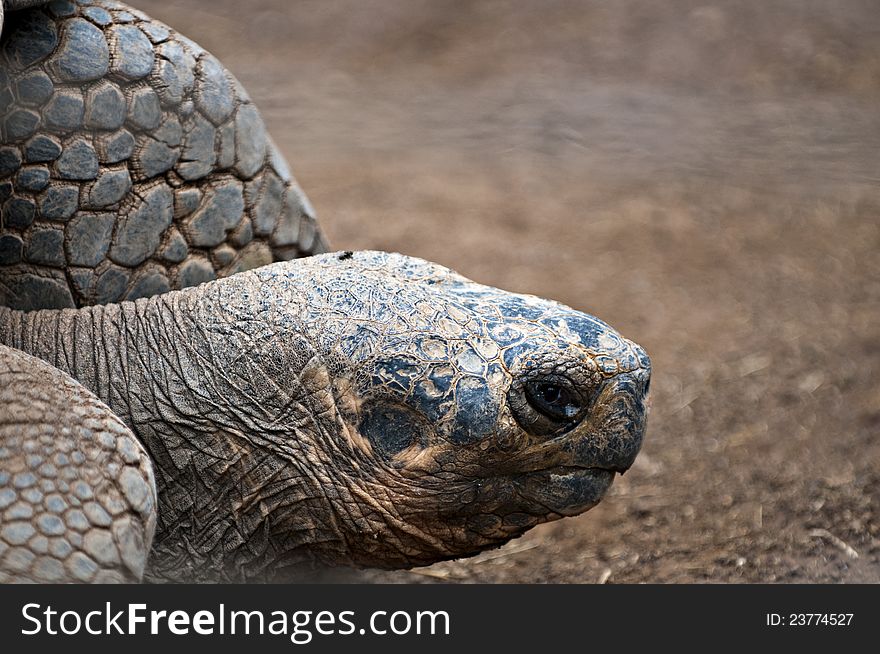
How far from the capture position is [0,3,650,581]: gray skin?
1949 millimetres

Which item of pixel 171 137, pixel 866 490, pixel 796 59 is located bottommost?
pixel 866 490

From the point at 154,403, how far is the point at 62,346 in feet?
0.80

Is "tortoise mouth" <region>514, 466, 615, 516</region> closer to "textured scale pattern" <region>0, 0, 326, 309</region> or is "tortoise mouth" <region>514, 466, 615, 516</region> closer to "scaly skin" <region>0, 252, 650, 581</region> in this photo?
"scaly skin" <region>0, 252, 650, 581</region>

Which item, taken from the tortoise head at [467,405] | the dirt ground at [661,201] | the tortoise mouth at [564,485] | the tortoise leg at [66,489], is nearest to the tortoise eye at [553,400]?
the tortoise head at [467,405]

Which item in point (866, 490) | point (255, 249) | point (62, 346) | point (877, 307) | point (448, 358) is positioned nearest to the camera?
point (448, 358)

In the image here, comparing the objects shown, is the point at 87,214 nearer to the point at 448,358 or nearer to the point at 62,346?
the point at 62,346

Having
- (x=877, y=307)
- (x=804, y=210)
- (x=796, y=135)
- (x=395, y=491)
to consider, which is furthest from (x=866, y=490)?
(x=796, y=135)

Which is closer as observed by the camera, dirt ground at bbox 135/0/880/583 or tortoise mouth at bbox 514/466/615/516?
tortoise mouth at bbox 514/466/615/516

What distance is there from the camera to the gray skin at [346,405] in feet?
6.40

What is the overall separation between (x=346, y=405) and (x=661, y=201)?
13.4 feet

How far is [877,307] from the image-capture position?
4.41 metres

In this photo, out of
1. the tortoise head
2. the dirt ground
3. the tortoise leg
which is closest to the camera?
the tortoise leg

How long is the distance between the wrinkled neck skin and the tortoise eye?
193 mm

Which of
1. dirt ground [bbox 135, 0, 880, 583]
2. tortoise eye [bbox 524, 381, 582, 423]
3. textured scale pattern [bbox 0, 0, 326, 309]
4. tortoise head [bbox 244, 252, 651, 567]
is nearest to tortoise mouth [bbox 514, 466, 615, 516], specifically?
tortoise head [bbox 244, 252, 651, 567]
